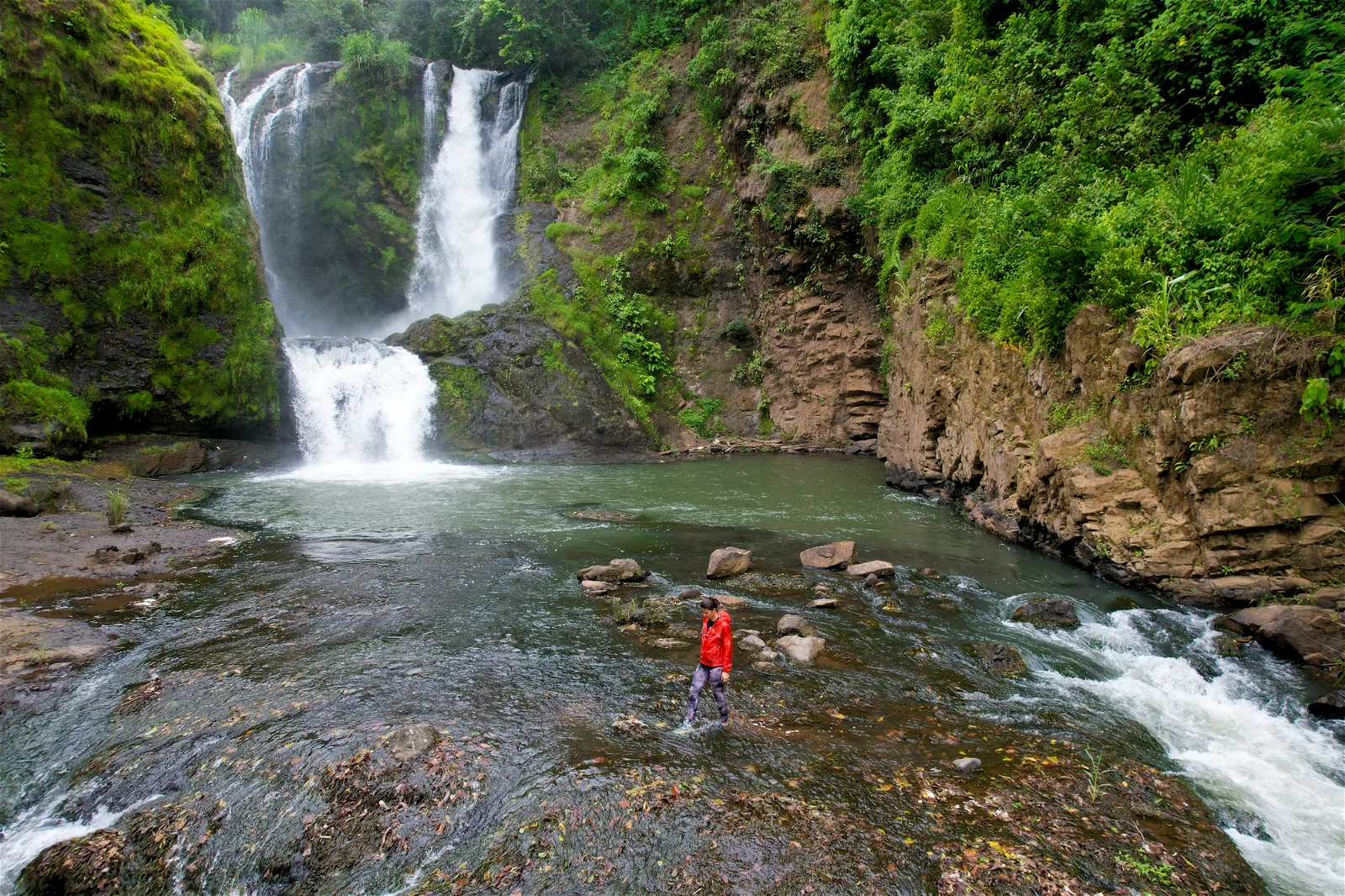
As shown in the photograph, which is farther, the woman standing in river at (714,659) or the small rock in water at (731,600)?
the small rock in water at (731,600)

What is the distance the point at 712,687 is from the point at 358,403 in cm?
2027

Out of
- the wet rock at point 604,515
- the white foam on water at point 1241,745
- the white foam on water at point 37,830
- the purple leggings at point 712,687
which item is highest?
the purple leggings at point 712,687

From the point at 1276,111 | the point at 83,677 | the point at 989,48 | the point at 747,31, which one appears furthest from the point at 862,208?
the point at 83,677

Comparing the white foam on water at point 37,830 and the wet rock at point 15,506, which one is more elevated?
the wet rock at point 15,506

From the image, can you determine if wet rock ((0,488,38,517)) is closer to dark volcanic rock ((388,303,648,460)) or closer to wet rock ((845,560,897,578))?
dark volcanic rock ((388,303,648,460))

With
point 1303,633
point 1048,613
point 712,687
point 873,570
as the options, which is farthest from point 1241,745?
point 873,570

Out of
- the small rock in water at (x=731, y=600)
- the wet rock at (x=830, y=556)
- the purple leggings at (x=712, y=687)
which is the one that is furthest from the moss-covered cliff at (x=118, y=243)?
the purple leggings at (x=712, y=687)

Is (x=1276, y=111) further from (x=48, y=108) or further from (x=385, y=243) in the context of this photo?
(x=385, y=243)

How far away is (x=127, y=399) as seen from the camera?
59.6 feet

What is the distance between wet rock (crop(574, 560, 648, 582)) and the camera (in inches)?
381

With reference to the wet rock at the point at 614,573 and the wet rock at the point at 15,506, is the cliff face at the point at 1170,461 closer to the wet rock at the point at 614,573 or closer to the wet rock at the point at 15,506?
the wet rock at the point at 614,573

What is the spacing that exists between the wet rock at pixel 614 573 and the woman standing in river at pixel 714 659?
4076 millimetres

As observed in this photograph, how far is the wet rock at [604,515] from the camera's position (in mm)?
13984

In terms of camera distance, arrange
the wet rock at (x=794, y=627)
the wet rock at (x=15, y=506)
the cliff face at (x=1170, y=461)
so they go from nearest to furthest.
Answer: the wet rock at (x=794, y=627) < the cliff face at (x=1170, y=461) < the wet rock at (x=15, y=506)
